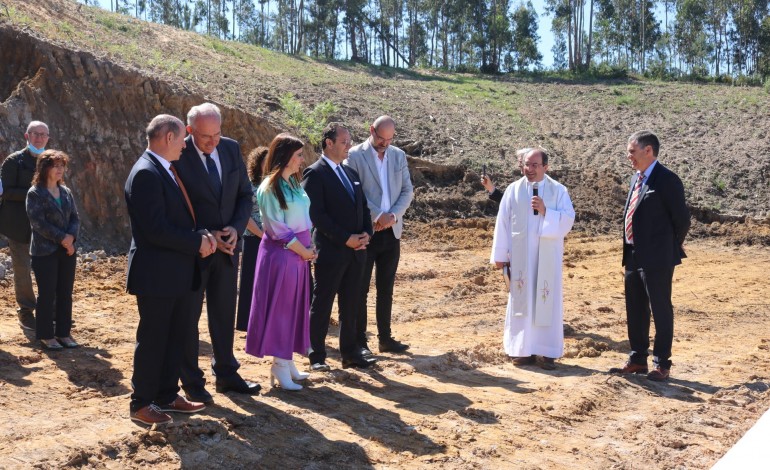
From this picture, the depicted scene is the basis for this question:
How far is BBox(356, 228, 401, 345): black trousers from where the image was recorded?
8.17m

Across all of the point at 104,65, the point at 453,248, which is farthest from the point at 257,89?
the point at 453,248

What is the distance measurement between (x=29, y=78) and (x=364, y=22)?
154 feet

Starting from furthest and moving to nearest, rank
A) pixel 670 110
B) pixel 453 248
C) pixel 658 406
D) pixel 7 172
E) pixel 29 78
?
pixel 670 110 < pixel 453 248 < pixel 29 78 < pixel 7 172 < pixel 658 406

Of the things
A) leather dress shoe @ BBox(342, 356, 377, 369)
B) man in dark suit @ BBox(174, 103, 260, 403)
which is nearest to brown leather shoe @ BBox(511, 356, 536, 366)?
leather dress shoe @ BBox(342, 356, 377, 369)

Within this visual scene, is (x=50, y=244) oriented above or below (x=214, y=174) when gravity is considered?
below

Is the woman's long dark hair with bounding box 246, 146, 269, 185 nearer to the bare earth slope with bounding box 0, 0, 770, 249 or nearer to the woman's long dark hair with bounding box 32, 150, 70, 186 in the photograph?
the woman's long dark hair with bounding box 32, 150, 70, 186

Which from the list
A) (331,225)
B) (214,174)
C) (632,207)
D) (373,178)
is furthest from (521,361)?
Answer: (214,174)

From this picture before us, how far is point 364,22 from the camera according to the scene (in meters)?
59.9

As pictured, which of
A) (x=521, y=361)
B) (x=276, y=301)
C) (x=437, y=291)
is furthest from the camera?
(x=437, y=291)

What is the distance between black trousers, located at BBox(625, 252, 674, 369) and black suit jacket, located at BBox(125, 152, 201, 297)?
13.0 feet

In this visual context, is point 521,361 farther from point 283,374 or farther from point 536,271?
point 283,374

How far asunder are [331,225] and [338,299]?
0.66m

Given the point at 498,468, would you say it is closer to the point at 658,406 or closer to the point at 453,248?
the point at 658,406

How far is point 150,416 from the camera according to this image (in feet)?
17.8
